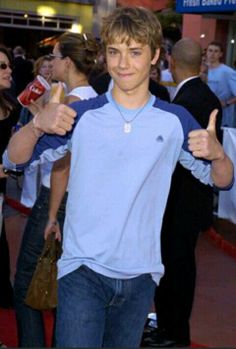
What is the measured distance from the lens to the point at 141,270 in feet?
8.93

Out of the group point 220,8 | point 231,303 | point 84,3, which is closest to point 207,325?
point 231,303

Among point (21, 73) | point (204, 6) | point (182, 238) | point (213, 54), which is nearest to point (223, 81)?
point (213, 54)

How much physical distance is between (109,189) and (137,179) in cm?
11

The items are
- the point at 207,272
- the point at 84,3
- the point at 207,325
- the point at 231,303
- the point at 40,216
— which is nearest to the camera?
the point at 40,216

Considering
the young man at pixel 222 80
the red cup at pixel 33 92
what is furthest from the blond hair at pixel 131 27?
the young man at pixel 222 80

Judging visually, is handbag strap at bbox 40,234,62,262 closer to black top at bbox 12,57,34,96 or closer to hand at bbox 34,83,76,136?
hand at bbox 34,83,76,136

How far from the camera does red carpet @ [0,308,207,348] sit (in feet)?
15.4

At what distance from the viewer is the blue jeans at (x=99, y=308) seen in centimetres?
267

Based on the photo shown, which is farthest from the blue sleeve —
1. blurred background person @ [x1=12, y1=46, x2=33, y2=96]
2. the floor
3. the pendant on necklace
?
blurred background person @ [x1=12, y1=46, x2=33, y2=96]

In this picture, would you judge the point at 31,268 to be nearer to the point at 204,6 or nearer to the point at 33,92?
the point at 33,92

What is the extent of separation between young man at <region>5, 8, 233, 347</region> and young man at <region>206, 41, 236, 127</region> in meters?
7.38

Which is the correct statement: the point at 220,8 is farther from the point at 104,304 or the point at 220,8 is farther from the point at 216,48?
the point at 104,304

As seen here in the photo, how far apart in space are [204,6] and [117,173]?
9.45 meters

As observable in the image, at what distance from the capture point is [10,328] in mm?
4965
